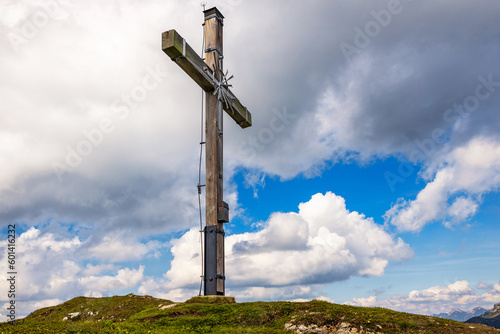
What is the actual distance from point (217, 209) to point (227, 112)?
6.11 meters

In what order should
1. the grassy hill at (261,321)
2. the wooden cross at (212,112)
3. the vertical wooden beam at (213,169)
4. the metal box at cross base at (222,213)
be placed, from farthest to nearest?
the metal box at cross base at (222,213), the vertical wooden beam at (213,169), the wooden cross at (212,112), the grassy hill at (261,321)

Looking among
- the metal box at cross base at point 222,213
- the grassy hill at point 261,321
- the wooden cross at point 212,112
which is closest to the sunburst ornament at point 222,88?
the wooden cross at point 212,112

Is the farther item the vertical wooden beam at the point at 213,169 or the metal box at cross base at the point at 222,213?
the metal box at cross base at the point at 222,213

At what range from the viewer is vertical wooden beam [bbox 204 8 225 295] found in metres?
17.0

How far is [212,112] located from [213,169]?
2.92 meters

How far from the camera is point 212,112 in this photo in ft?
61.3

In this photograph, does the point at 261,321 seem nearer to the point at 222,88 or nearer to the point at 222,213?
the point at 222,213

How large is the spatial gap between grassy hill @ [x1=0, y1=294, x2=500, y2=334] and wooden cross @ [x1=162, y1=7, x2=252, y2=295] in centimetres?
164

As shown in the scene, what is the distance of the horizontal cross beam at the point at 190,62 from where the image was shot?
16031mm

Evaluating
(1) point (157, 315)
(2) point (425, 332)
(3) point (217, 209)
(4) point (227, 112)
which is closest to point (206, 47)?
(4) point (227, 112)

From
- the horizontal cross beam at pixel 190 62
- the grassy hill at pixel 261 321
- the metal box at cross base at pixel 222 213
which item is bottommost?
the grassy hill at pixel 261 321

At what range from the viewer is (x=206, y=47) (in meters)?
19.8

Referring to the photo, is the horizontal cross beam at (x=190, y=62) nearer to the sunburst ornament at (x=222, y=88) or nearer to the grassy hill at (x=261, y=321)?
the sunburst ornament at (x=222, y=88)

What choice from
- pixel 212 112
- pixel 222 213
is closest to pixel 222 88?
pixel 212 112
